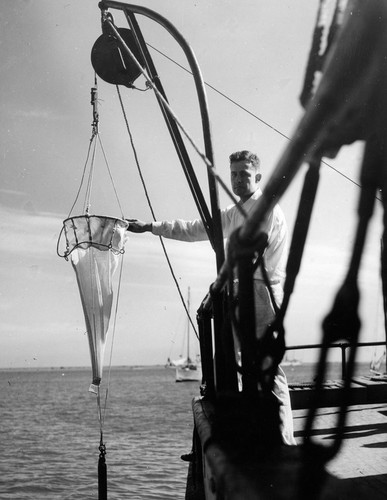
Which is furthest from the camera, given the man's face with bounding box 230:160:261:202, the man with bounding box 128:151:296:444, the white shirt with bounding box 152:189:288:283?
the man's face with bounding box 230:160:261:202

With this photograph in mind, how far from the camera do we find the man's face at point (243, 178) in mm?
3611

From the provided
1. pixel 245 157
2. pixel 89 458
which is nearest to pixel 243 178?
pixel 245 157

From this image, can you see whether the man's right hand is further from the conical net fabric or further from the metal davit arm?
the metal davit arm

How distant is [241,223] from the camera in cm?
286

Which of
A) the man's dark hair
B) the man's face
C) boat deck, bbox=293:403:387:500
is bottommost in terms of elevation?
boat deck, bbox=293:403:387:500

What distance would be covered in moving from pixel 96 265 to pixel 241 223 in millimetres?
2803

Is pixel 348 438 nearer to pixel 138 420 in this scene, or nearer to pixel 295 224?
pixel 295 224

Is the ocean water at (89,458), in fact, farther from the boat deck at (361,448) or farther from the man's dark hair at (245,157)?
the man's dark hair at (245,157)

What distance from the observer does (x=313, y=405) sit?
1.42 m

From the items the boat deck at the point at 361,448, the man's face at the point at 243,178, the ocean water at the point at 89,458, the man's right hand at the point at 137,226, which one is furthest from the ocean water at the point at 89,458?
the man's face at the point at 243,178

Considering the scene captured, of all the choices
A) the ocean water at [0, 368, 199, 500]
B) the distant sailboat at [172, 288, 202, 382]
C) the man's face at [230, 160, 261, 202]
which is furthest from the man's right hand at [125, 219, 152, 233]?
the distant sailboat at [172, 288, 202, 382]

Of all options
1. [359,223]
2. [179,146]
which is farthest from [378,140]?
[179,146]

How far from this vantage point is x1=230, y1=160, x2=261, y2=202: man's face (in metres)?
3.61

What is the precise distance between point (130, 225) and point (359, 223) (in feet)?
12.2
